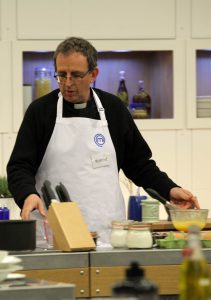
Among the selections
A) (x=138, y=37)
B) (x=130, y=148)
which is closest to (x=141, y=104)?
(x=138, y=37)

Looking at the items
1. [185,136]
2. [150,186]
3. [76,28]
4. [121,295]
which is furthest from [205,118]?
[121,295]

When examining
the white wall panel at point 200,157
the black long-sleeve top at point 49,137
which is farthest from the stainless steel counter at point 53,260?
the white wall panel at point 200,157

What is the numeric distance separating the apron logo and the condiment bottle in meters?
2.15

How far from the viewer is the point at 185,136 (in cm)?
555

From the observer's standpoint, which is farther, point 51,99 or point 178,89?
point 178,89

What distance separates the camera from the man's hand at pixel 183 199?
3.12 meters

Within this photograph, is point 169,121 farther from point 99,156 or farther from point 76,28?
point 99,156

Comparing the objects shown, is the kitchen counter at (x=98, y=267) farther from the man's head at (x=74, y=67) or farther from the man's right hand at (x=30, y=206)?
the man's head at (x=74, y=67)

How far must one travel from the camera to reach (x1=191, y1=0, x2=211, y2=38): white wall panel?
548 cm

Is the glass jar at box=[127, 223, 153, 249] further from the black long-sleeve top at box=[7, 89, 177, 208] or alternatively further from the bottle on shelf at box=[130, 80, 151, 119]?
the bottle on shelf at box=[130, 80, 151, 119]

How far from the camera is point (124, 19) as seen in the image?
544 cm

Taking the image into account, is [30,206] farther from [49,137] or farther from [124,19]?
[124,19]

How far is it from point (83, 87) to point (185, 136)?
7.69 feet

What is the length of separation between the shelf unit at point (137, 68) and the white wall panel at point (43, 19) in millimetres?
57
